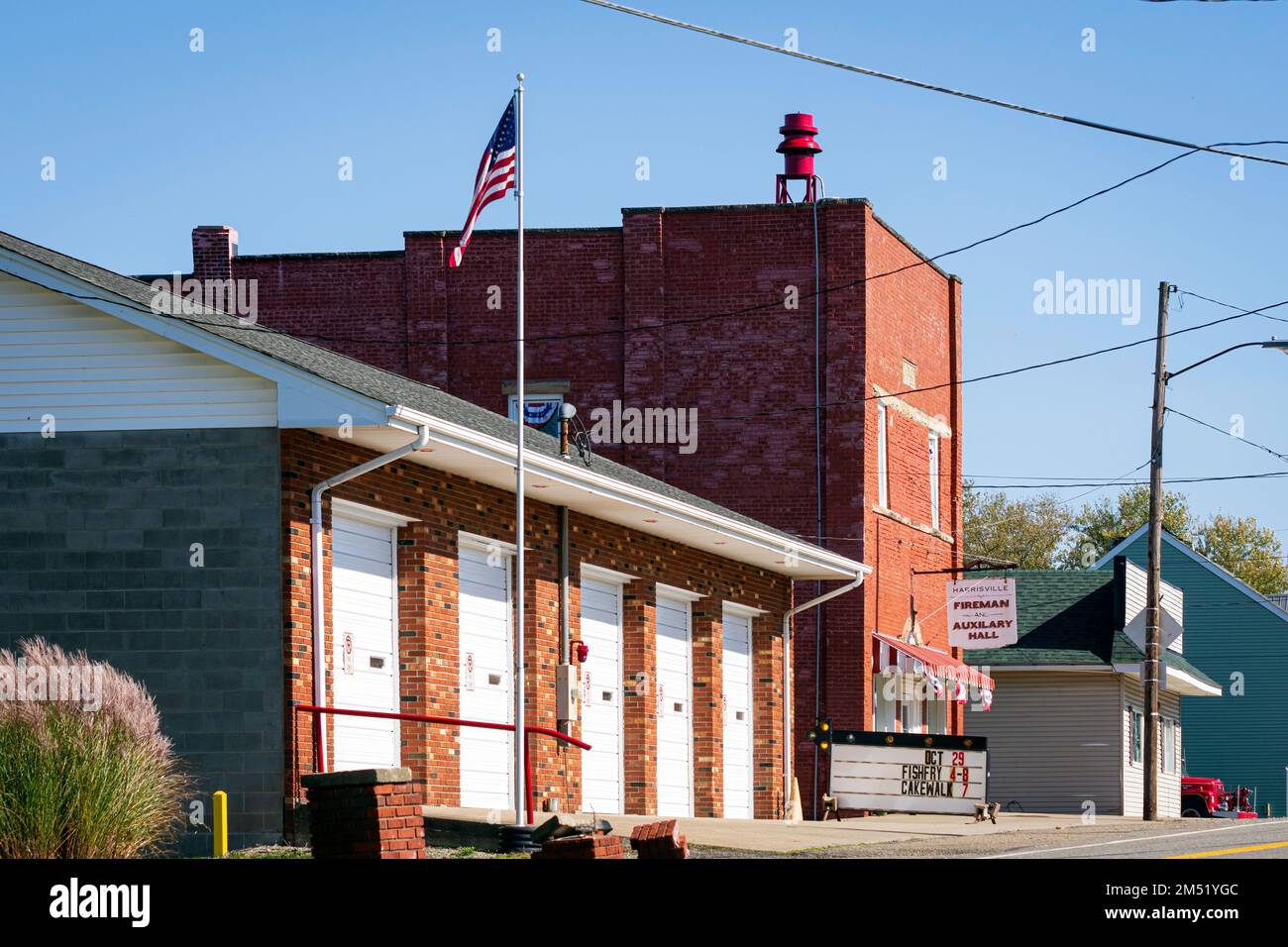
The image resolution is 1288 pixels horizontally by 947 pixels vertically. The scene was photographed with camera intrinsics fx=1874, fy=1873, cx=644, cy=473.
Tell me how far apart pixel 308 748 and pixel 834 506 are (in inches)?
684

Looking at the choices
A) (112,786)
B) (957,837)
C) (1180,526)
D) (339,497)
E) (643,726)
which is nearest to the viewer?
(112,786)

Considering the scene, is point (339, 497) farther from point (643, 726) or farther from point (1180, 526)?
point (1180, 526)

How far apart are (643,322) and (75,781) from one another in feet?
72.0

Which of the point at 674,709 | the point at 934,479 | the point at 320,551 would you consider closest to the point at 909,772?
the point at 674,709

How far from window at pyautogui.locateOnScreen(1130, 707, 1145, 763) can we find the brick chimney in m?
22.5

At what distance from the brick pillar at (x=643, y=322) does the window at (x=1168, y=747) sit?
18296 millimetres

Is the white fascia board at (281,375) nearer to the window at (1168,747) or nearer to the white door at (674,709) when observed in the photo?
the white door at (674,709)

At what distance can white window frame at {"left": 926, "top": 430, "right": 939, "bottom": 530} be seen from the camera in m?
38.2

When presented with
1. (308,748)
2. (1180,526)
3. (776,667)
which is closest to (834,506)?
(776,667)

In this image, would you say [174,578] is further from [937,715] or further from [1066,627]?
[1066,627]

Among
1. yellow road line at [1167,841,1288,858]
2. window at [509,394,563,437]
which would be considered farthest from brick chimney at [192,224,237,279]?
yellow road line at [1167,841,1288,858]

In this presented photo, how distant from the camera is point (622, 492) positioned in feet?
74.3

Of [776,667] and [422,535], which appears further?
[776,667]

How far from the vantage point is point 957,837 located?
22250 mm
